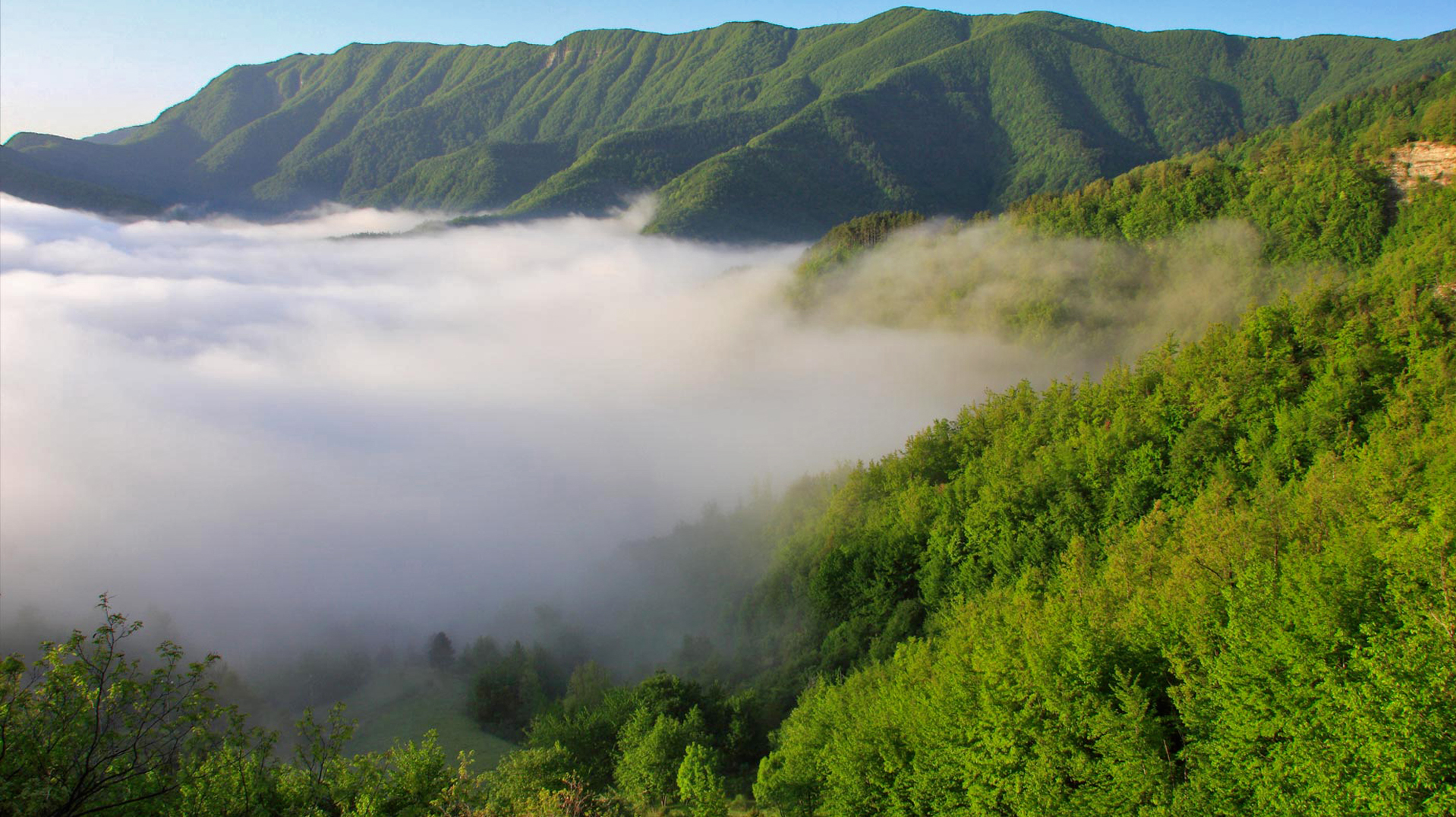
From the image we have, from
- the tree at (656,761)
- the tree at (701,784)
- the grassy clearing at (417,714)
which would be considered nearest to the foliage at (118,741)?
the tree at (701,784)

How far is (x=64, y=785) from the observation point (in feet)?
48.6

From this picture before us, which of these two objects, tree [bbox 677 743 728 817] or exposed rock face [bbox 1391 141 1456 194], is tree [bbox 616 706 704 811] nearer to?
tree [bbox 677 743 728 817]

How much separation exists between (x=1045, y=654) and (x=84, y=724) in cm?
2468

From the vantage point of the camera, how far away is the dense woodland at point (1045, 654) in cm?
1964

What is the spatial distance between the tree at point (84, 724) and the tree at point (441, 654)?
7340 cm

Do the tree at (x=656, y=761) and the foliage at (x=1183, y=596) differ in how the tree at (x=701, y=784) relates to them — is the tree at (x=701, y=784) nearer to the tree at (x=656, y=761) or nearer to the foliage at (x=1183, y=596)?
the tree at (x=656, y=761)

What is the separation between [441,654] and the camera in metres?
88.3

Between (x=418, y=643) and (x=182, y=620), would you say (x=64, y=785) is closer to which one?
(x=418, y=643)

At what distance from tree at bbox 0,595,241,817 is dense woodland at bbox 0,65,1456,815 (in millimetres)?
66

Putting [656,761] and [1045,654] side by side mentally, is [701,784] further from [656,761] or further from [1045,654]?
[1045,654]

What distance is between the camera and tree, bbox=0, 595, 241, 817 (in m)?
14.7

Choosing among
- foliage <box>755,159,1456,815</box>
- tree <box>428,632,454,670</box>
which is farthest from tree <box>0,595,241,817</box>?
tree <box>428,632,454,670</box>

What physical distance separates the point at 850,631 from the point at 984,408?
26.2 meters

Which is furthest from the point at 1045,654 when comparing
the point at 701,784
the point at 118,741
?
the point at 118,741
